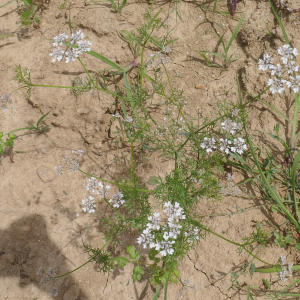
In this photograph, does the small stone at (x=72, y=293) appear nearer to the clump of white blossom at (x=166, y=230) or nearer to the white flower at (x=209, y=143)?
the clump of white blossom at (x=166, y=230)

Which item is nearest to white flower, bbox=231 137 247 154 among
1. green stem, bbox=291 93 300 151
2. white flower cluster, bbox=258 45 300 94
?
white flower cluster, bbox=258 45 300 94

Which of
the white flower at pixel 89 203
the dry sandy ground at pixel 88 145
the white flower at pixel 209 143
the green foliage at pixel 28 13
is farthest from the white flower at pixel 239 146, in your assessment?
the green foliage at pixel 28 13

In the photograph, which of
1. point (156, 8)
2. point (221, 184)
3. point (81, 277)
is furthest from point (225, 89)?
point (81, 277)

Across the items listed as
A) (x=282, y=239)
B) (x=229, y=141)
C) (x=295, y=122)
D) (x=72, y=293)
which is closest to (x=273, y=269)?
(x=282, y=239)

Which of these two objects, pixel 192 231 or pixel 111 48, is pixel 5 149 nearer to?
pixel 111 48

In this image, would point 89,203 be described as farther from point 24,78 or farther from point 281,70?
point 281,70

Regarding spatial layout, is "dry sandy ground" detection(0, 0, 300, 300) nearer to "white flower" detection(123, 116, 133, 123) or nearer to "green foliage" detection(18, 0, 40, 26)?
"green foliage" detection(18, 0, 40, 26)
